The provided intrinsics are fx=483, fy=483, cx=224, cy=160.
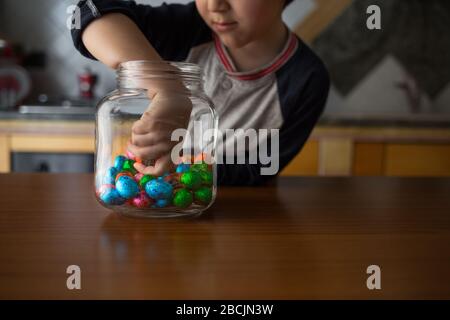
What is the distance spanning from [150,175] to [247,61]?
0.47 meters

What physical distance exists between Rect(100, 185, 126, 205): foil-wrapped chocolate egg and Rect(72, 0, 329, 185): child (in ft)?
0.80

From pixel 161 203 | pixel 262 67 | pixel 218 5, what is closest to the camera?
pixel 161 203

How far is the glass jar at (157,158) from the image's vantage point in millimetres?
497

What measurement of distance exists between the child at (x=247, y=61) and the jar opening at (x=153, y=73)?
176mm

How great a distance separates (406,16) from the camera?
7.65ft

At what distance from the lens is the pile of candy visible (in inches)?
19.7

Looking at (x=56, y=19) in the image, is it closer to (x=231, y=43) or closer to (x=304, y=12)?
(x=304, y=12)

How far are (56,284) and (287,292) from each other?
15 cm

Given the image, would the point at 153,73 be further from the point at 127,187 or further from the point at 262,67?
the point at 262,67

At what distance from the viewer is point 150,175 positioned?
20.0 inches

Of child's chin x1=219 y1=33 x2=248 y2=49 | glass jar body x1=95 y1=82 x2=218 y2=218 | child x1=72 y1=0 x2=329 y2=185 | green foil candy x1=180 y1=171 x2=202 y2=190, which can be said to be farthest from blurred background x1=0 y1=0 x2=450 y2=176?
green foil candy x1=180 y1=171 x2=202 y2=190

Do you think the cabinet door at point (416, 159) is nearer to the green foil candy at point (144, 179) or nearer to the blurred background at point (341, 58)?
the blurred background at point (341, 58)
